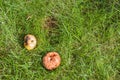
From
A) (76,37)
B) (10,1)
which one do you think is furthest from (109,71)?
(10,1)

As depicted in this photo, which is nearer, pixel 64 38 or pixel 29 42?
pixel 29 42

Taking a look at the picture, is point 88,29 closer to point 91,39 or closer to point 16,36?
point 91,39

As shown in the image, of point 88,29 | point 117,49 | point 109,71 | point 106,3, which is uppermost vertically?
point 106,3
